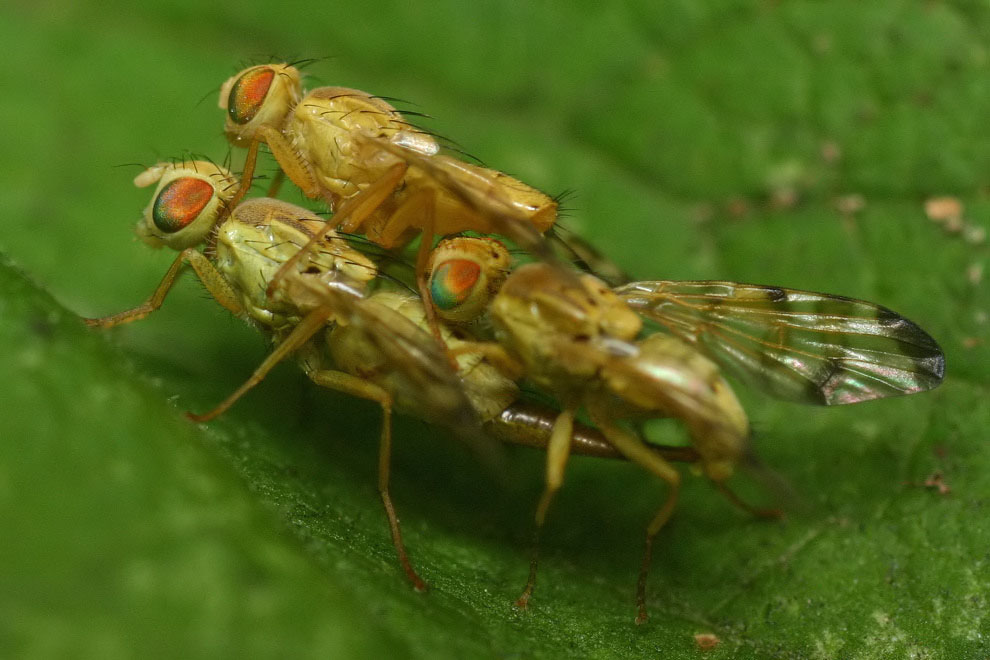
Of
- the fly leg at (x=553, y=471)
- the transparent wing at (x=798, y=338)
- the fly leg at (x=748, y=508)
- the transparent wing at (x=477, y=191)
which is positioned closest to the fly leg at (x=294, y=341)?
the transparent wing at (x=477, y=191)

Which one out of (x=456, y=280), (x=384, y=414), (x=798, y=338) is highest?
(x=798, y=338)

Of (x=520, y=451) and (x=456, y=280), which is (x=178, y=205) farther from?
(x=520, y=451)

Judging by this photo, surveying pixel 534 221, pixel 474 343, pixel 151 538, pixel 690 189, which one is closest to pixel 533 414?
pixel 474 343

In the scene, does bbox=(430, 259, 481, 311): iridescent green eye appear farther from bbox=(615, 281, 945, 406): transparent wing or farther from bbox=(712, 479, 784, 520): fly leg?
bbox=(712, 479, 784, 520): fly leg

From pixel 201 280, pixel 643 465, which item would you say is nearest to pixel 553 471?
pixel 643 465

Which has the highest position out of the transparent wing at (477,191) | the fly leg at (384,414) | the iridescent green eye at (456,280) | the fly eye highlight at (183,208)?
the transparent wing at (477,191)

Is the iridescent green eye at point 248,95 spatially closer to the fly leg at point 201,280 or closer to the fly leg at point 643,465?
the fly leg at point 201,280
